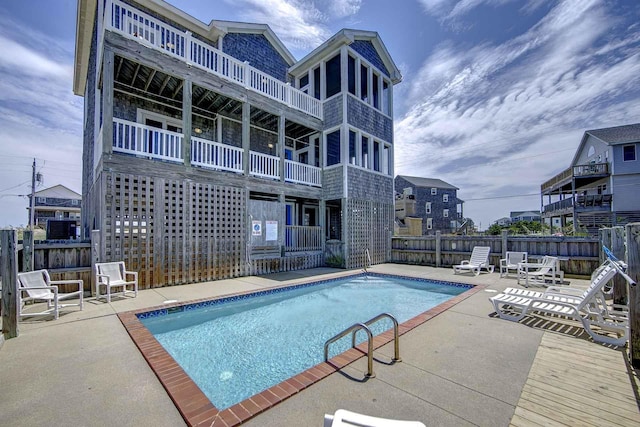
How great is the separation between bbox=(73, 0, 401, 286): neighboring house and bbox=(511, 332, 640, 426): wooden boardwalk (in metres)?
7.90

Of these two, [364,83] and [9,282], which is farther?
[364,83]

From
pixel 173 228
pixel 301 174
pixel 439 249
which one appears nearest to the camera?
pixel 173 228

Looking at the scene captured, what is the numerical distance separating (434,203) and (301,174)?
3053cm

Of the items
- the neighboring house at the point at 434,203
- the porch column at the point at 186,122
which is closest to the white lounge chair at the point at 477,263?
the porch column at the point at 186,122

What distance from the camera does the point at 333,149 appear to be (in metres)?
A: 12.6

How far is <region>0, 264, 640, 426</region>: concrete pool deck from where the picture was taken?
7.06 feet

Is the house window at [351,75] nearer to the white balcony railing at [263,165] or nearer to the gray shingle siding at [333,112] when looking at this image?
the gray shingle siding at [333,112]

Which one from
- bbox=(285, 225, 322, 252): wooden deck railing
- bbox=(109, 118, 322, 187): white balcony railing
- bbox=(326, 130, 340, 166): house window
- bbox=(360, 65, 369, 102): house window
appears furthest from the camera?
bbox=(360, 65, 369, 102): house window

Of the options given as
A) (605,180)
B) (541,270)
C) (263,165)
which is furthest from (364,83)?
(605,180)

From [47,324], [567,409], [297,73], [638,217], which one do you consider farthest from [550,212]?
[47,324]

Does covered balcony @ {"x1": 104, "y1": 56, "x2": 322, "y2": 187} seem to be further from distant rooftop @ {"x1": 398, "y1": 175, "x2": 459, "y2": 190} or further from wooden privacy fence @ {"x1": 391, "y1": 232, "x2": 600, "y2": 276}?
distant rooftop @ {"x1": 398, "y1": 175, "x2": 459, "y2": 190}

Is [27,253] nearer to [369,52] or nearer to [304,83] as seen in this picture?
[304,83]

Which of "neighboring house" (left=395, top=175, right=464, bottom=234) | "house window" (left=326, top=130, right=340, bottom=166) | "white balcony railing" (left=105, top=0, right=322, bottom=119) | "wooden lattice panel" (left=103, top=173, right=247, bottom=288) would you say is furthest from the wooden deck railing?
"neighboring house" (left=395, top=175, right=464, bottom=234)

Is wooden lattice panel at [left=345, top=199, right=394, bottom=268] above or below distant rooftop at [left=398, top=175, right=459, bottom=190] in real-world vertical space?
below
